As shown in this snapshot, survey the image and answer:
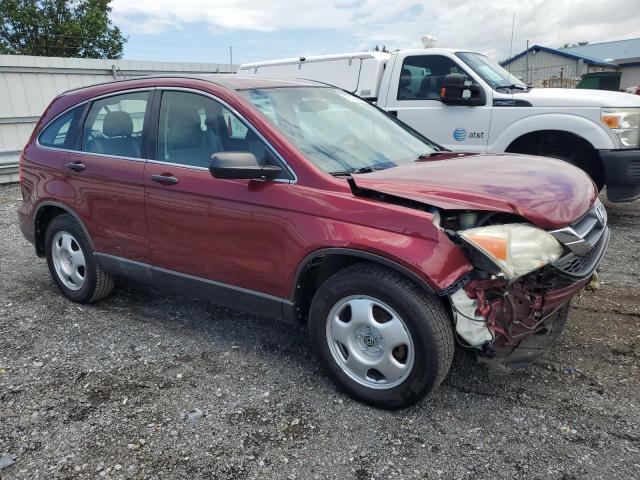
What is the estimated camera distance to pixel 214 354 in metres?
3.60

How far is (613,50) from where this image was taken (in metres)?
41.8

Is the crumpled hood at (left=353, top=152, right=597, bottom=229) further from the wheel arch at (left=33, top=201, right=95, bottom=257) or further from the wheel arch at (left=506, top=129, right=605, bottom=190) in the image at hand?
the wheel arch at (left=506, top=129, right=605, bottom=190)

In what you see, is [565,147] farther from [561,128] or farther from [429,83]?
[429,83]

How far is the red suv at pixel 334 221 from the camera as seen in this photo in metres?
2.63

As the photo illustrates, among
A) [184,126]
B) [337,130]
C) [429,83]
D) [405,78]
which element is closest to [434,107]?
[429,83]

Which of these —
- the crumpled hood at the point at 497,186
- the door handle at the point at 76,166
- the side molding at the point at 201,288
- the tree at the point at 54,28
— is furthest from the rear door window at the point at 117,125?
the tree at the point at 54,28

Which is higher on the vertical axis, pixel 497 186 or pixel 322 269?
pixel 497 186

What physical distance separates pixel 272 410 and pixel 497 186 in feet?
5.62

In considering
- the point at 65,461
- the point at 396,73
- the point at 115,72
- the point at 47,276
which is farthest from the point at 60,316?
the point at 115,72

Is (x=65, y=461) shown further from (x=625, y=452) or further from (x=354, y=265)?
(x=625, y=452)

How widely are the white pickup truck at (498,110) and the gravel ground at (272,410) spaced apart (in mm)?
2663

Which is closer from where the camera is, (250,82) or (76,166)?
(250,82)

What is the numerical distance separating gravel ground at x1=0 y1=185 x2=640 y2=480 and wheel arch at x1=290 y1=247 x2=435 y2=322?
0.50 meters

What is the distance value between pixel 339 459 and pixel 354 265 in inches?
38.3
